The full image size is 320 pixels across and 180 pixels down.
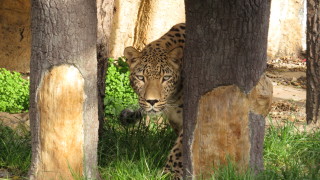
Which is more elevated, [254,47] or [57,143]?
[254,47]

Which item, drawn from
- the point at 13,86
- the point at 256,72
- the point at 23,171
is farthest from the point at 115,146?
the point at 13,86

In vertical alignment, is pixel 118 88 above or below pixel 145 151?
above

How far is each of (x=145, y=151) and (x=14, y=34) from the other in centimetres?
667

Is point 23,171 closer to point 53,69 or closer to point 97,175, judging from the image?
point 97,175

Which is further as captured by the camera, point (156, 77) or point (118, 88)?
point (118, 88)

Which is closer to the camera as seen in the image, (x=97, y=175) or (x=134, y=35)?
(x=97, y=175)

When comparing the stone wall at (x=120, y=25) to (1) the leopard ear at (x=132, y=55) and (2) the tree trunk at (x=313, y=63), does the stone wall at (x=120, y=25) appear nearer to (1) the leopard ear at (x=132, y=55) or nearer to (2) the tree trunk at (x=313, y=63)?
(2) the tree trunk at (x=313, y=63)

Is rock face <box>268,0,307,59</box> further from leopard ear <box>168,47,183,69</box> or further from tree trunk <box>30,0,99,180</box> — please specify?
tree trunk <box>30,0,99,180</box>

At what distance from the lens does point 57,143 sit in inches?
173

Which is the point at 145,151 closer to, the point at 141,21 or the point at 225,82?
the point at 225,82

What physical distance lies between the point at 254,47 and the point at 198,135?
32.8 inches

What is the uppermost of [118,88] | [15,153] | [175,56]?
[175,56]

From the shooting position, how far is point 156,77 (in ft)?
16.5

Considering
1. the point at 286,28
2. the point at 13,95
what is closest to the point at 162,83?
the point at 13,95
